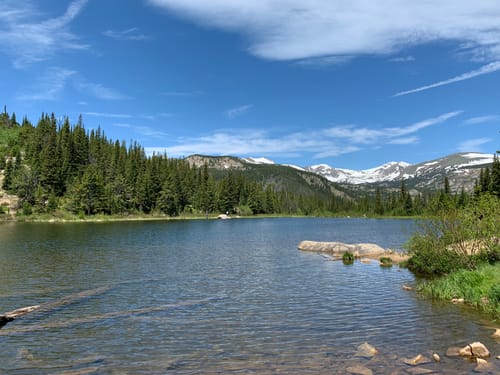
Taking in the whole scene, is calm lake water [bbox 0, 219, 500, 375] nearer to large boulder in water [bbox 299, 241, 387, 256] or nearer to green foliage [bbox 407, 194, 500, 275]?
green foliage [bbox 407, 194, 500, 275]

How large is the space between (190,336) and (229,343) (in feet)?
7.29

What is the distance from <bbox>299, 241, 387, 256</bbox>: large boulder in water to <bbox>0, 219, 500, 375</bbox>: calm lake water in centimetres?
1142

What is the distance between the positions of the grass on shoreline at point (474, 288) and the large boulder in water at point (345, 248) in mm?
22675

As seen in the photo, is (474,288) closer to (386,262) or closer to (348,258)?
(386,262)

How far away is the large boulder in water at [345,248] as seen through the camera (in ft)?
171

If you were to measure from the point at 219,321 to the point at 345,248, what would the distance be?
35866 millimetres

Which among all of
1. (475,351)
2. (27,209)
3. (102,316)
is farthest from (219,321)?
(27,209)

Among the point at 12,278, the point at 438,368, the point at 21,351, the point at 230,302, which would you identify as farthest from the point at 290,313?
the point at 12,278

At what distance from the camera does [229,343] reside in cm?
1831

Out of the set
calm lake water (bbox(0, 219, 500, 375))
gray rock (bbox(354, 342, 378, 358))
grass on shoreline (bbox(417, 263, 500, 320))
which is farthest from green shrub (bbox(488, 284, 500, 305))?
gray rock (bbox(354, 342, 378, 358))

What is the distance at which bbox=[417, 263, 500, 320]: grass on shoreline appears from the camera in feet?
74.5

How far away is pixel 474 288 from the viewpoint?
83.7 ft

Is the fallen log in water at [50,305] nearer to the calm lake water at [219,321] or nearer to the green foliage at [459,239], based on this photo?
the calm lake water at [219,321]

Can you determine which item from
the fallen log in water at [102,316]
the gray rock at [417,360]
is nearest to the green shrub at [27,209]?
the fallen log in water at [102,316]
